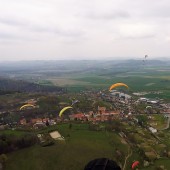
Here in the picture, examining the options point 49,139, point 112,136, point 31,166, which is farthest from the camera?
point 112,136

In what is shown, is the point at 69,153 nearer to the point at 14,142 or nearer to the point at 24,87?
the point at 14,142

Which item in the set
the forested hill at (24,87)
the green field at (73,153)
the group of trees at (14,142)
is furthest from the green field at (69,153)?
the forested hill at (24,87)

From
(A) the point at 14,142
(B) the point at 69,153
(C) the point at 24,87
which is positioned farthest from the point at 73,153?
(C) the point at 24,87

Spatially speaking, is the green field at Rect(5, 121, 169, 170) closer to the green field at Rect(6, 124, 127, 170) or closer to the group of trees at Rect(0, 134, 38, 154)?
the green field at Rect(6, 124, 127, 170)

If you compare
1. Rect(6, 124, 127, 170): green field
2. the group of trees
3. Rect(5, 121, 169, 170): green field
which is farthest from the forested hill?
the group of trees

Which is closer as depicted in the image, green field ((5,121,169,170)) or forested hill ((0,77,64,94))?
green field ((5,121,169,170))

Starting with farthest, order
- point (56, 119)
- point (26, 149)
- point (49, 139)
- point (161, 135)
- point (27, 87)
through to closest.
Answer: point (27, 87), point (56, 119), point (161, 135), point (49, 139), point (26, 149)

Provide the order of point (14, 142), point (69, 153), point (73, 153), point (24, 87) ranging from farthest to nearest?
point (24, 87), point (14, 142), point (73, 153), point (69, 153)

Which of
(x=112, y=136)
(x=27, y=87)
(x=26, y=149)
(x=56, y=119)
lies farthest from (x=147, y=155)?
(x=27, y=87)

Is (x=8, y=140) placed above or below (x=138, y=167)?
above

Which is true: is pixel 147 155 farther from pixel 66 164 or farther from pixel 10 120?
pixel 10 120

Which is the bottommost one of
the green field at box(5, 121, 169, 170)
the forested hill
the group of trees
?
the forested hill
